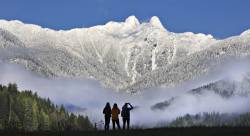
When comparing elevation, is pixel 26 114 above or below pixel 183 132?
above

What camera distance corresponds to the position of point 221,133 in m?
56.2

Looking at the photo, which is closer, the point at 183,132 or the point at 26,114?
the point at 183,132

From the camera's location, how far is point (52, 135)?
58875mm

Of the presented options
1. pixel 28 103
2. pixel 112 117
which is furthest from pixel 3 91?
pixel 112 117

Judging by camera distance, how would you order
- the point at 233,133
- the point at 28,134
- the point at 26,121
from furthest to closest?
the point at 26,121
the point at 28,134
the point at 233,133

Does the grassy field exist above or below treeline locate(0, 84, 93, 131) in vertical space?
below

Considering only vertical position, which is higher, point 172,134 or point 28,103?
point 28,103

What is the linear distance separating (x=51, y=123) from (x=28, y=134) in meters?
120

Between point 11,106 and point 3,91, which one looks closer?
point 11,106

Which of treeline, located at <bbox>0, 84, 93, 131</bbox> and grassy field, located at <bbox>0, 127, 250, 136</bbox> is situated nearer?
grassy field, located at <bbox>0, 127, 250, 136</bbox>

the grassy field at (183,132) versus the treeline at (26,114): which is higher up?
the treeline at (26,114)

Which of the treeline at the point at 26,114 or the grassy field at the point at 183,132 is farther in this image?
the treeline at the point at 26,114

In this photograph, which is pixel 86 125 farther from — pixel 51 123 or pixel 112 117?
pixel 112 117

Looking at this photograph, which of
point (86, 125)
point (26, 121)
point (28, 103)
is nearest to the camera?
point (26, 121)
